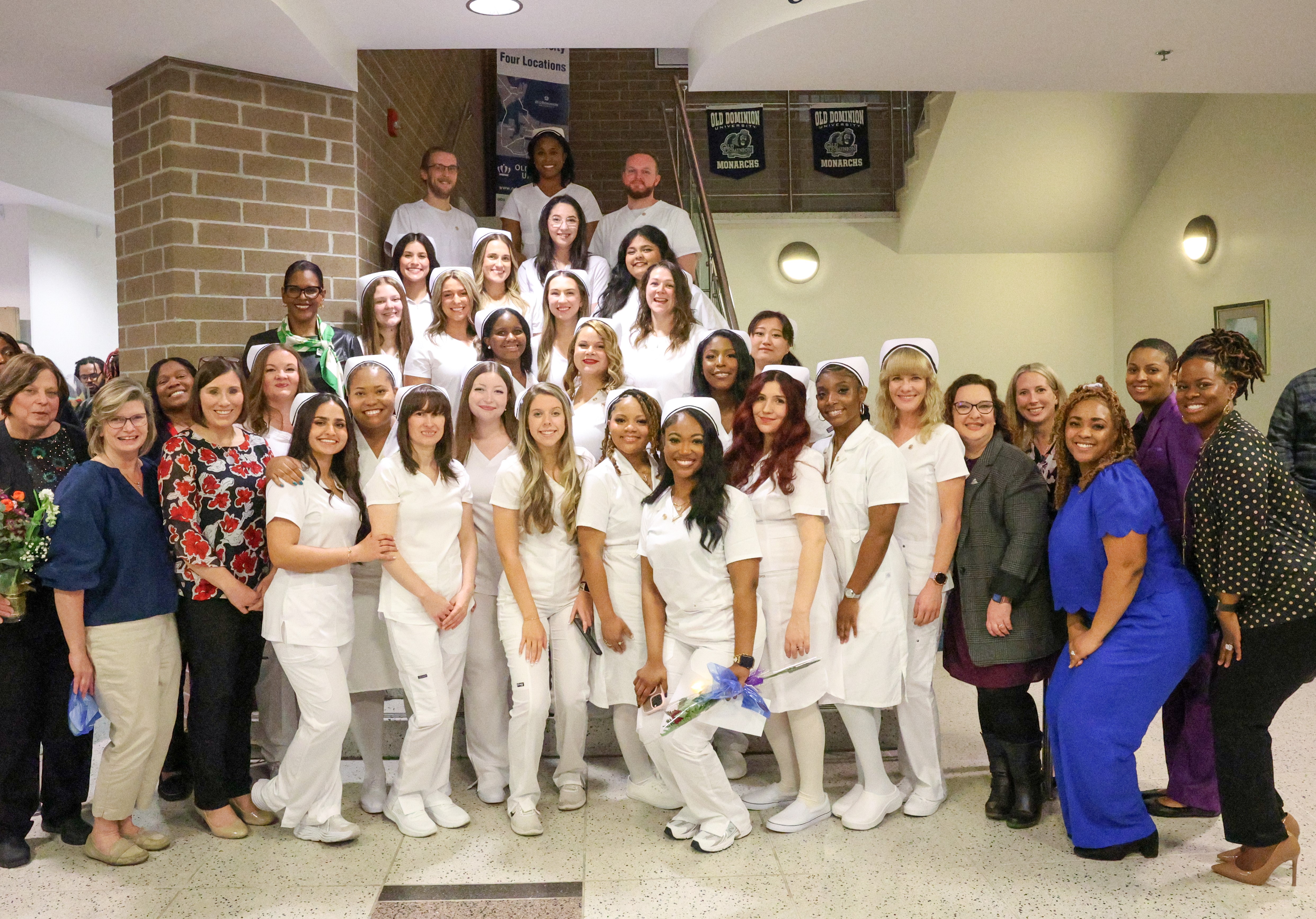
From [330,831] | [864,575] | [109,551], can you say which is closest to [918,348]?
[864,575]

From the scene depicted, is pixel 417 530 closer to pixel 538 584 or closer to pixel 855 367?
pixel 538 584

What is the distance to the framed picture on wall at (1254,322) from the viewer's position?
22.1 ft

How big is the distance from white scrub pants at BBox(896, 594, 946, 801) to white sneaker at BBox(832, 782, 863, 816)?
0.22m

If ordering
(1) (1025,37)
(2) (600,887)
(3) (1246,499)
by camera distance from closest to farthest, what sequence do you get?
(3) (1246,499) < (2) (600,887) < (1) (1025,37)

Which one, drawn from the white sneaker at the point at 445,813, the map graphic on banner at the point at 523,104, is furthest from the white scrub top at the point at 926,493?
the map graphic on banner at the point at 523,104

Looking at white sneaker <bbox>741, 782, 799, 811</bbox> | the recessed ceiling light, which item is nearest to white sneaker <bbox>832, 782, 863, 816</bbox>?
white sneaker <bbox>741, 782, 799, 811</bbox>

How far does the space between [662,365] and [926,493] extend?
4.44 feet

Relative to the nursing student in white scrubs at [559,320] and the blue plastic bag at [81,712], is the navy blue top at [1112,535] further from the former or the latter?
the blue plastic bag at [81,712]

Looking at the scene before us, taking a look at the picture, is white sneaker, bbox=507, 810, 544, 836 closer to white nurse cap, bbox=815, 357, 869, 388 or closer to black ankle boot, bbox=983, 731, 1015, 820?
black ankle boot, bbox=983, 731, 1015, 820

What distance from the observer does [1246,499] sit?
293cm

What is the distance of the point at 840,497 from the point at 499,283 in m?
2.15

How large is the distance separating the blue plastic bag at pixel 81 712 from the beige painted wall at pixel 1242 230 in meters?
6.91

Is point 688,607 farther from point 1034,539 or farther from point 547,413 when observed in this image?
point 1034,539

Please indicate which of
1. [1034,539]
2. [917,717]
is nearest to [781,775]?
[917,717]
